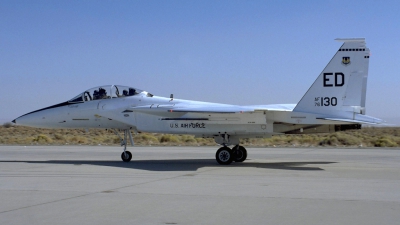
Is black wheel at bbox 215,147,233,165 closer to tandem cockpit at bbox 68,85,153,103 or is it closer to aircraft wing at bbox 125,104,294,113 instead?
aircraft wing at bbox 125,104,294,113

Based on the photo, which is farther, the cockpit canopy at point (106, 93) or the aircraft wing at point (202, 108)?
the cockpit canopy at point (106, 93)

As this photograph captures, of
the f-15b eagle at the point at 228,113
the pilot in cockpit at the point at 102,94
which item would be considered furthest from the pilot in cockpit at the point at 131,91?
the pilot in cockpit at the point at 102,94

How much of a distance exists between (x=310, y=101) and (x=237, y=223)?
10.2 metres

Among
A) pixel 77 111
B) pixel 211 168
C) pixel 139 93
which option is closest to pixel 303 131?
pixel 211 168

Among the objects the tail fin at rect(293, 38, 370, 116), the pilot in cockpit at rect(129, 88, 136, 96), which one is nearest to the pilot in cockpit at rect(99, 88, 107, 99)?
the pilot in cockpit at rect(129, 88, 136, 96)

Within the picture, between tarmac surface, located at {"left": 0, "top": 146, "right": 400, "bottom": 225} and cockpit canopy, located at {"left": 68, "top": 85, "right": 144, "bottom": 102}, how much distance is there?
4441 millimetres

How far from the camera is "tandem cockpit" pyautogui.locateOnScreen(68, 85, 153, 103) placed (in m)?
18.3

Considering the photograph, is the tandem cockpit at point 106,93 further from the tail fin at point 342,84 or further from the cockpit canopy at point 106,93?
the tail fin at point 342,84

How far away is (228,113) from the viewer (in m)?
16.4

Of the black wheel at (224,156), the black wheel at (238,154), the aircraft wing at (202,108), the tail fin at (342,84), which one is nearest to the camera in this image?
the tail fin at (342,84)

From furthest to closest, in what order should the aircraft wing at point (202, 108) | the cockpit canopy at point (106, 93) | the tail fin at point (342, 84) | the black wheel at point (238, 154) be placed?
the cockpit canopy at point (106, 93), the black wheel at point (238, 154), the aircraft wing at point (202, 108), the tail fin at point (342, 84)

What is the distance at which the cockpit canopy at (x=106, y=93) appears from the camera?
A: 18.3 meters

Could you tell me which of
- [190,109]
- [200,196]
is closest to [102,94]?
[190,109]

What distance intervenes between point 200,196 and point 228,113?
7343mm
